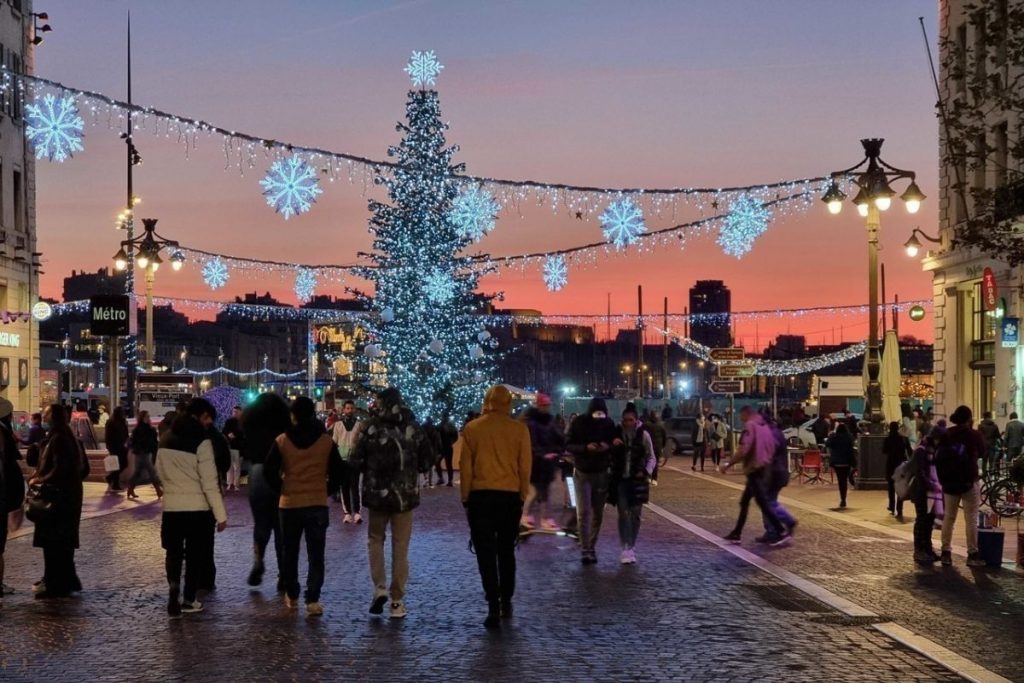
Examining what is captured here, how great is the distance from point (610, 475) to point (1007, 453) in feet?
42.5

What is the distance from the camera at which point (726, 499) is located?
86.9 feet

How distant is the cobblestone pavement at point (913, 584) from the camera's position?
10.2 metres

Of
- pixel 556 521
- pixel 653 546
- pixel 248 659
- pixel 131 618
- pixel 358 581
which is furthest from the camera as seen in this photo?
pixel 556 521

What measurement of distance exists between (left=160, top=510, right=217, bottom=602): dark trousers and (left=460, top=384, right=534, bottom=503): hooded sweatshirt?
220 cm

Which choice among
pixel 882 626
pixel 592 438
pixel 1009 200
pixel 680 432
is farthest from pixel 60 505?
pixel 680 432

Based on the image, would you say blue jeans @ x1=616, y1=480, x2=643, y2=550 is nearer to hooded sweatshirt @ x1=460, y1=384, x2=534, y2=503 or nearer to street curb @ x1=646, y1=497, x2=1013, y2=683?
street curb @ x1=646, y1=497, x2=1013, y2=683

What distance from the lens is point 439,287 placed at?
163 feet

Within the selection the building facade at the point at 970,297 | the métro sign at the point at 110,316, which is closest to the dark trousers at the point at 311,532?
the building facade at the point at 970,297

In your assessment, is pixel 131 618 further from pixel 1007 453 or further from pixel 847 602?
pixel 1007 453

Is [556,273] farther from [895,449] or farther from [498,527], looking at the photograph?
[498,527]

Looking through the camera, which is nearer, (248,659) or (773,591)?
(248,659)

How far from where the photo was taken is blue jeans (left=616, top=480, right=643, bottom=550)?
1502cm

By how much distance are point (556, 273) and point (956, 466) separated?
24178 mm

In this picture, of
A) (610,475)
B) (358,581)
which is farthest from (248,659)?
(610,475)
